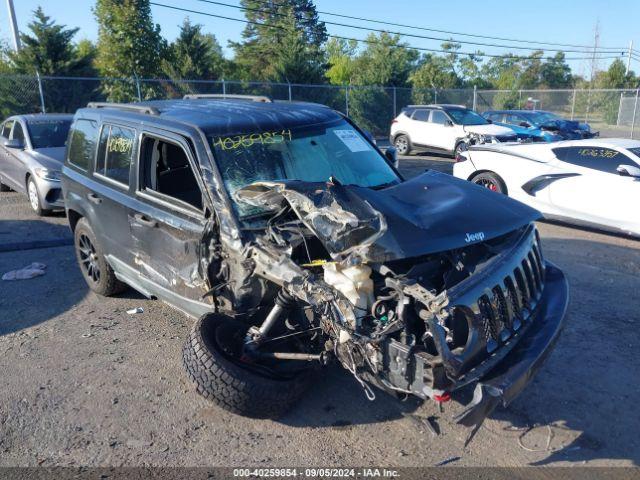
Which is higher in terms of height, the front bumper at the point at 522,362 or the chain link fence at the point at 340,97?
the chain link fence at the point at 340,97

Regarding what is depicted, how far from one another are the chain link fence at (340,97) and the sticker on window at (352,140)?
13862mm

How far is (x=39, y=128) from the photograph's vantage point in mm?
9398

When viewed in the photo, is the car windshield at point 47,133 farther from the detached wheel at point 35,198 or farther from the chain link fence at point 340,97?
the chain link fence at point 340,97

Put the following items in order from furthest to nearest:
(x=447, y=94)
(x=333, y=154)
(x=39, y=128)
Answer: (x=447, y=94) < (x=39, y=128) < (x=333, y=154)

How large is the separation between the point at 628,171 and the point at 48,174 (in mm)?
8555

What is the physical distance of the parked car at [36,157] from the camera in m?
8.31

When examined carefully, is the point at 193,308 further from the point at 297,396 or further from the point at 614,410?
the point at 614,410

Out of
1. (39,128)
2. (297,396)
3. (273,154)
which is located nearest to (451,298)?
Answer: (297,396)

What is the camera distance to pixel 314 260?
336cm

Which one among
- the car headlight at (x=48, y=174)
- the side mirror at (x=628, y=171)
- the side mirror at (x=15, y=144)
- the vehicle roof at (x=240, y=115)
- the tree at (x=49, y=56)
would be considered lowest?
the car headlight at (x=48, y=174)

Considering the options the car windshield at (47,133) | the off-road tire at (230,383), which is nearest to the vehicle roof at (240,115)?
the off-road tire at (230,383)

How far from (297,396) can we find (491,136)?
1310cm

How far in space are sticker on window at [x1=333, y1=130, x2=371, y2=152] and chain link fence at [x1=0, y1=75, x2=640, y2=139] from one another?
13.9 metres

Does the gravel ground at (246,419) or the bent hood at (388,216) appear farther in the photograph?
the gravel ground at (246,419)
